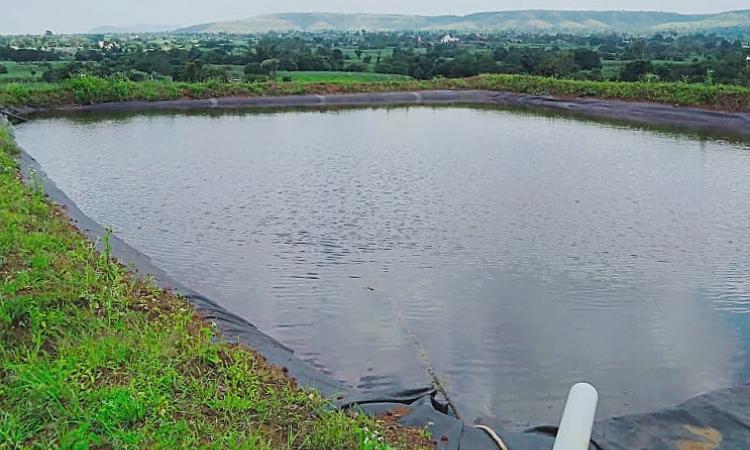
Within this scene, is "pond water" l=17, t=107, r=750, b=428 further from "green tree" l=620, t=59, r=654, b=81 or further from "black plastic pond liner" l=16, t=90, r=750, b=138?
"green tree" l=620, t=59, r=654, b=81

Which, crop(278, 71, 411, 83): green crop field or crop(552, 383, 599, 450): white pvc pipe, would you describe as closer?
crop(552, 383, 599, 450): white pvc pipe

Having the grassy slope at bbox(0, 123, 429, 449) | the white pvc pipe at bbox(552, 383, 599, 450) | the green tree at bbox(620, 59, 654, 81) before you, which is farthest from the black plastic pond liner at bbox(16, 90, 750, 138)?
the grassy slope at bbox(0, 123, 429, 449)

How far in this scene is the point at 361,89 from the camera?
1862cm

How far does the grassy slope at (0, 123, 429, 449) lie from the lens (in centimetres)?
260

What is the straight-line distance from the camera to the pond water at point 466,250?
4.15 meters

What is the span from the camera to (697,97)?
50.6 ft

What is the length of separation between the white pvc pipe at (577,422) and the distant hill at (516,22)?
96.7 meters

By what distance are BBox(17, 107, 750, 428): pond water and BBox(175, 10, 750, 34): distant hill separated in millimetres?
90210

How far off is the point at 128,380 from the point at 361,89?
53.3 feet

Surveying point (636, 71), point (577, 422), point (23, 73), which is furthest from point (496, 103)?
point (577, 422)

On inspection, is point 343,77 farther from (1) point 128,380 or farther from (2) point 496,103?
(1) point 128,380

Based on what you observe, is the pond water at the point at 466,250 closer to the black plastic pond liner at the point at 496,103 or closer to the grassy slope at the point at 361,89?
the black plastic pond liner at the point at 496,103

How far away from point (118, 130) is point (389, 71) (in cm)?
1289

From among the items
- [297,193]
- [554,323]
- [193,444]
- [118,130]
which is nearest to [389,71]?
[118,130]
